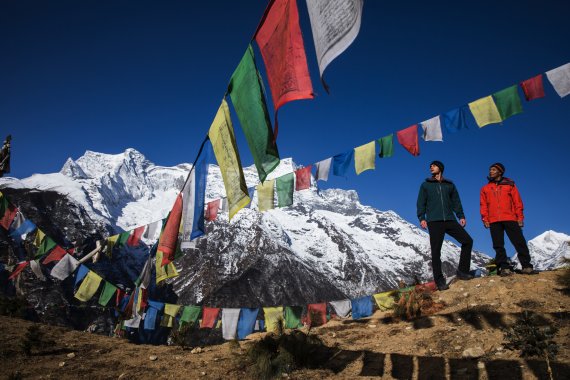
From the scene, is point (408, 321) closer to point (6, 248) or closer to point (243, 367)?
point (243, 367)

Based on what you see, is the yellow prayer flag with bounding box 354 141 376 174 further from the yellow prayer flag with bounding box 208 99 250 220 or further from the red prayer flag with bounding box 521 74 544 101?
the yellow prayer flag with bounding box 208 99 250 220

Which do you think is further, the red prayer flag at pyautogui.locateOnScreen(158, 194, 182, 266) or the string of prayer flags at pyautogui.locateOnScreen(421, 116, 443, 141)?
→ the string of prayer flags at pyautogui.locateOnScreen(421, 116, 443, 141)

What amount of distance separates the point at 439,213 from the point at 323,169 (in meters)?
4.47

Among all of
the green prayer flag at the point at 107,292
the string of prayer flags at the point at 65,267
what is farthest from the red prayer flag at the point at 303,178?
the string of prayer flags at the point at 65,267

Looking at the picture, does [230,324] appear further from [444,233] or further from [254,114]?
[254,114]

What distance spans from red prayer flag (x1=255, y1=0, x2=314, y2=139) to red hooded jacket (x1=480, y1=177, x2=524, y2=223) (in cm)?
490

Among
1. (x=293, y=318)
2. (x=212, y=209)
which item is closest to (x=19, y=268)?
(x=212, y=209)

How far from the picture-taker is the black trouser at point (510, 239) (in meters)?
6.18

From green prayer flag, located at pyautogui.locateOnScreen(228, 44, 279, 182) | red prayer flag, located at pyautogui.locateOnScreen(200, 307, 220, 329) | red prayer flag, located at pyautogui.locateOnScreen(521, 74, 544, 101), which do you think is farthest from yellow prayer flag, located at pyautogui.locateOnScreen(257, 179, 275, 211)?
red prayer flag, located at pyautogui.locateOnScreen(521, 74, 544, 101)

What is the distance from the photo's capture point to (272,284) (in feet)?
494

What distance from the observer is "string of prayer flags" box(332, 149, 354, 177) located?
32.1 ft

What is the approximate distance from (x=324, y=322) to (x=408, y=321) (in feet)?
8.41

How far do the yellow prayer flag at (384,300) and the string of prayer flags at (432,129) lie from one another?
3810 millimetres

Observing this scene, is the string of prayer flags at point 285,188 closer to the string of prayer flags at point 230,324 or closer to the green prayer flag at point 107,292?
the string of prayer flags at point 230,324
